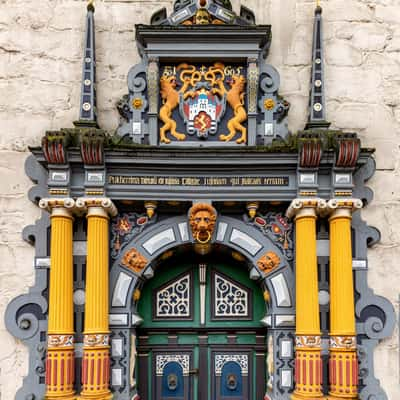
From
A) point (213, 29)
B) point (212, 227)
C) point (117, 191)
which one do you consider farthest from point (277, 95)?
point (117, 191)

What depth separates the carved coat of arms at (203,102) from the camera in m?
8.00

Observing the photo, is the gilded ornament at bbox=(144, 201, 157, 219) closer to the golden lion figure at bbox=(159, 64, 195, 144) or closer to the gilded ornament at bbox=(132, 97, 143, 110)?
the golden lion figure at bbox=(159, 64, 195, 144)

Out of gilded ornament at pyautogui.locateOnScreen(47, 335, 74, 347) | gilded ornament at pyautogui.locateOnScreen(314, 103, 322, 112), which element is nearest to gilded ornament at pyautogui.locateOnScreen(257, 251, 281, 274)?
gilded ornament at pyautogui.locateOnScreen(314, 103, 322, 112)

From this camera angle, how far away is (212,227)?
767cm

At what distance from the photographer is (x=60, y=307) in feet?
23.8

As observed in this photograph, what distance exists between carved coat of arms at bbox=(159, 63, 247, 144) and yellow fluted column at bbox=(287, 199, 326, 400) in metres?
1.38

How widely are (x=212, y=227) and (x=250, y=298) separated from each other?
1264 mm

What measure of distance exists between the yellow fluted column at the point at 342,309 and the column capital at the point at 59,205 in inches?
133

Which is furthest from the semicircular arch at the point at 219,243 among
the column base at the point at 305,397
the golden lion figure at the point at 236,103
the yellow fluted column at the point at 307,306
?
the golden lion figure at the point at 236,103

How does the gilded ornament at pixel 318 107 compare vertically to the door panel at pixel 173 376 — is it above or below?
above

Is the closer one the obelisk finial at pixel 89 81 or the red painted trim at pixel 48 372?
the red painted trim at pixel 48 372

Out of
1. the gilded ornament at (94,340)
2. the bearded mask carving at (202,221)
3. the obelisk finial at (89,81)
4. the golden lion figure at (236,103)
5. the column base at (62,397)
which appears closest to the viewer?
the column base at (62,397)

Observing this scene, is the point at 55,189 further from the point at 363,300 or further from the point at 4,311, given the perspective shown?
the point at 363,300

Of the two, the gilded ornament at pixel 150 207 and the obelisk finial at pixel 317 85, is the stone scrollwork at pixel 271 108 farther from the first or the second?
the gilded ornament at pixel 150 207
